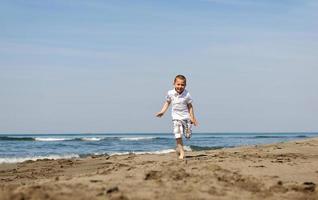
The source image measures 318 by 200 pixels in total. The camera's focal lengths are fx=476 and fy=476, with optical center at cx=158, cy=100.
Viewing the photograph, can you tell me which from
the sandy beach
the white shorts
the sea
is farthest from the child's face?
the sea

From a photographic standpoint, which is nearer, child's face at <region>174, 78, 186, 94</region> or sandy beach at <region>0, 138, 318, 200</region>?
sandy beach at <region>0, 138, 318, 200</region>

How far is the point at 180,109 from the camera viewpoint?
29.1 feet

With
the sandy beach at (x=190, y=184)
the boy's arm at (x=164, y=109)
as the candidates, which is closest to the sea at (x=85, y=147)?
the boy's arm at (x=164, y=109)

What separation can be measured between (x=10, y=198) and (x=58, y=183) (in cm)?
56

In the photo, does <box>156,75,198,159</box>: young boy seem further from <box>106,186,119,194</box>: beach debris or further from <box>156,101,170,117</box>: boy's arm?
<box>106,186,119,194</box>: beach debris

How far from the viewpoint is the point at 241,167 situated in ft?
21.2

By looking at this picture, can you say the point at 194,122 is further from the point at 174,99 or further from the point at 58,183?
the point at 58,183

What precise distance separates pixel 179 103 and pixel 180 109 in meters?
0.12

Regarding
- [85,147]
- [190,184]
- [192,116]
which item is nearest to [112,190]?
[190,184]

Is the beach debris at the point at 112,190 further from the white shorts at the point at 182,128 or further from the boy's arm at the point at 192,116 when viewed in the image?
the boy's arm at the point at 192,116

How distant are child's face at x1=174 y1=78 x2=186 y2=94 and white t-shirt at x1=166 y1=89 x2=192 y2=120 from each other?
0.07m

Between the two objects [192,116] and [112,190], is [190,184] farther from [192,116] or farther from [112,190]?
[192,116]

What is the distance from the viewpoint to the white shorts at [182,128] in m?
8.73

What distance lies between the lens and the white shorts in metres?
8.73
